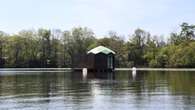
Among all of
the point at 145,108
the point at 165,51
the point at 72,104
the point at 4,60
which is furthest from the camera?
the point at 4,60

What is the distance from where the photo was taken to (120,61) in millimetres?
173125

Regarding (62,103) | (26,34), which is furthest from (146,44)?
(62,103)

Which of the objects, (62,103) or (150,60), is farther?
(150,60)

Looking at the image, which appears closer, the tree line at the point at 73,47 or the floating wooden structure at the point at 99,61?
the floating wooden structure at the point at 99,61

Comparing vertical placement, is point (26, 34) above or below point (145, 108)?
above

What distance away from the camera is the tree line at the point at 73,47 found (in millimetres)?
169500

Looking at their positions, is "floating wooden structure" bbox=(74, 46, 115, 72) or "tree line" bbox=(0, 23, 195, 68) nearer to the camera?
"floating wooden structure" bbox=(74, 46, 115, 72)

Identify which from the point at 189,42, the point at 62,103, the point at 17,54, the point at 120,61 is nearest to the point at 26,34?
the point at 17,54

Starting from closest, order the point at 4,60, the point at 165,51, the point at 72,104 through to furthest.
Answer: the point at 72,104 → the point at 165,51 → the point at 4,60

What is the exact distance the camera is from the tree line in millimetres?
169500

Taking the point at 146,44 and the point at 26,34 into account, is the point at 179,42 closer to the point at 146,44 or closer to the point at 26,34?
the point at 146,44

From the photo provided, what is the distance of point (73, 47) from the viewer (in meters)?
176

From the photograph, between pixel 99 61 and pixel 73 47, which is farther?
pixel 73 47

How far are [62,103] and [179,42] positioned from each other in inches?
5591
